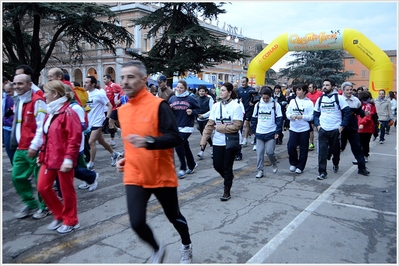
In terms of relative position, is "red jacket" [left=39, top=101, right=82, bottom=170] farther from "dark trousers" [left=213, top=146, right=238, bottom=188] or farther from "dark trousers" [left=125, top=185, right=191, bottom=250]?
"dark trousers" [left=213, top=146, right=238, bottom=188]

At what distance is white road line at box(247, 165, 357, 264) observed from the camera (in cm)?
346

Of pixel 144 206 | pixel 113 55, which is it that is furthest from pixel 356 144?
pixel 113 55

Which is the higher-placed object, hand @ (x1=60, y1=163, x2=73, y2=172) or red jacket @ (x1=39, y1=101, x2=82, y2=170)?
red jacket @ (x1=39, y1=101, x2=82, y2=170)

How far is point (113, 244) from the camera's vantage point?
3.72 meters

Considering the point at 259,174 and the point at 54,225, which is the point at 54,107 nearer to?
the point at 54,225

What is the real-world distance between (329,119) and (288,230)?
11.1 feet

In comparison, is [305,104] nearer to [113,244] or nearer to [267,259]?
[267,259]

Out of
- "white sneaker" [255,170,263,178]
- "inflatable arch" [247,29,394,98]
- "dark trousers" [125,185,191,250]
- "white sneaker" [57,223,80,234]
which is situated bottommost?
"white sneaker" [57,223,80,234]

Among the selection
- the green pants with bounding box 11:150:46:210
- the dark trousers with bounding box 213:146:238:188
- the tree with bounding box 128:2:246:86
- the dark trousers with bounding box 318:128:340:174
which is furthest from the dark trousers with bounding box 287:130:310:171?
the tree with bounding box 128:2:246:86

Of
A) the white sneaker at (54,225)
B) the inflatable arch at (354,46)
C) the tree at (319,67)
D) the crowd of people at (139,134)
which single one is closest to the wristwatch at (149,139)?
the crowd of people at (139,134)

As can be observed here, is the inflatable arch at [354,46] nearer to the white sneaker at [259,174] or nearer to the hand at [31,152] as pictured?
the white sneaker at [259,174]

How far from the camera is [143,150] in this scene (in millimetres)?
2863

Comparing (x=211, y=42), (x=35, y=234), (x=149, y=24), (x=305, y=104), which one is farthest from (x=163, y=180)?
(x=149, y=24)

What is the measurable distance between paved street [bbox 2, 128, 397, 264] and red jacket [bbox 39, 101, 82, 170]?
0.88 metres
